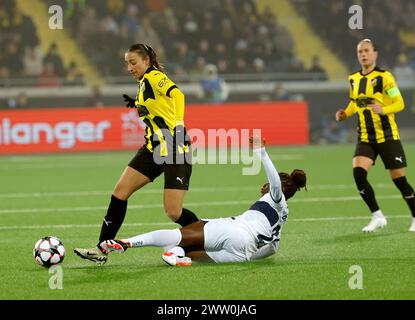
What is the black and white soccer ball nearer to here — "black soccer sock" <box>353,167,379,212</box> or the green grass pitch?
the green grass pitch

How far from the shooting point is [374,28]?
A: 29.8m

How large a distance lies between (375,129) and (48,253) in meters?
4.68

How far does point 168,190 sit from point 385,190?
23.3 feet

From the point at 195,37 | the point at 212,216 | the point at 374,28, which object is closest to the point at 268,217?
the point at 212,216

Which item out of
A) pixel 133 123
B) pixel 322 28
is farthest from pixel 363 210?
pixel 322 28

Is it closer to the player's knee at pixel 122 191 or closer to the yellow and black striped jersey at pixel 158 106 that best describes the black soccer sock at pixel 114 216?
the player's knee at pixel 122 191

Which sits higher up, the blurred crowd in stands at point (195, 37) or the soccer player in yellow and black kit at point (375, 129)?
the blurred crowd in stands at point (195, 37)

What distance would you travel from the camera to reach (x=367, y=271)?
784 cm

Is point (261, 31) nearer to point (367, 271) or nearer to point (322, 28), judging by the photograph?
point (322, 28)

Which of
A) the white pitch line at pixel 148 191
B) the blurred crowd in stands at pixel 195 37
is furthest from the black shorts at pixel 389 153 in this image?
the blurred crowd in stands at pixel 195 37

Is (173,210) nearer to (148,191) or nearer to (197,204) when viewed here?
(197,204)

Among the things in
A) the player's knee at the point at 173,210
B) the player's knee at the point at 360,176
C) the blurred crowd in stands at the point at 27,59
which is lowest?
the player's knee at the point at 173,210

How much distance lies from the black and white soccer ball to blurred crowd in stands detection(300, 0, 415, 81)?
71.7 feet

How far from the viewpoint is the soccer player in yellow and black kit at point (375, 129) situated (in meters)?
10.9
